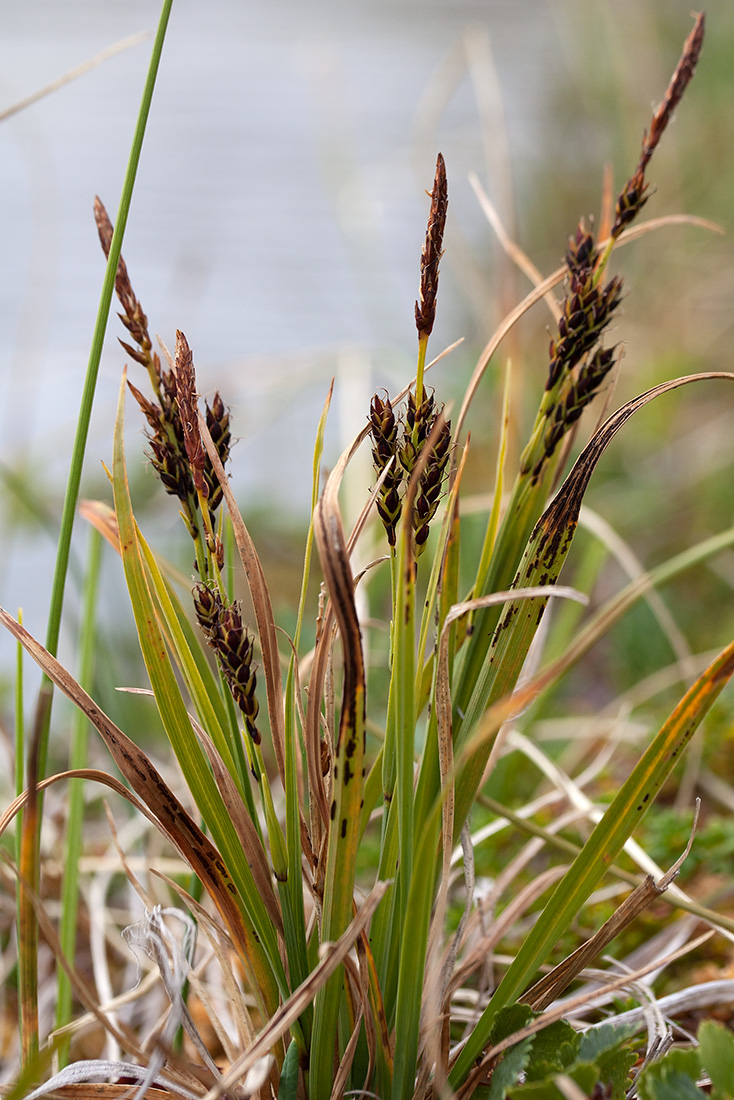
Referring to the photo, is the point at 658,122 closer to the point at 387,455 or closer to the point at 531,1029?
the point at 387,455

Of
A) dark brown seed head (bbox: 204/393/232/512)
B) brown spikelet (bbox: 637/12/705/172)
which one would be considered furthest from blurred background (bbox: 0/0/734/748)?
dark brown seed head (bbox: 204/393/232/512)

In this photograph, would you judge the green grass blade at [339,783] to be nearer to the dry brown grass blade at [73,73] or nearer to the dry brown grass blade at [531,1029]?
the dry brown grass blade at [531,1029]

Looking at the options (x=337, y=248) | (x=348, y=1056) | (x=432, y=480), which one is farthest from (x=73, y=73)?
(x=337, y=248)

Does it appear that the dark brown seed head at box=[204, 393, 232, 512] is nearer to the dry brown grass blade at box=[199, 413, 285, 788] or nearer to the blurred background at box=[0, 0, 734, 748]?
the dry brown grass blade at box=[199, 413, 285, 788]

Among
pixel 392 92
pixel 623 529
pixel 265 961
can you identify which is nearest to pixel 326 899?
pixel 265 961

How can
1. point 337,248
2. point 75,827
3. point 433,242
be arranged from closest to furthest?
point 433,242 < point 75,827 < point 337,248

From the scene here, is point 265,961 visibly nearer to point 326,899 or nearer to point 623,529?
point 326,899

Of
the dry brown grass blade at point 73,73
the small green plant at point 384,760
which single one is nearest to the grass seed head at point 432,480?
the small green plant at point 384,760

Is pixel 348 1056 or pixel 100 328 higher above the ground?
pixel 100 328
